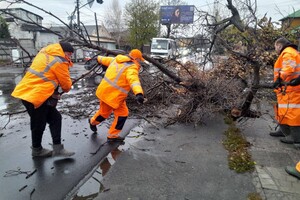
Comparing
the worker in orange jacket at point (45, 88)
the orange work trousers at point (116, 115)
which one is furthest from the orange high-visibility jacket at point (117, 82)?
the worker in orange jacket at point (45, 88)

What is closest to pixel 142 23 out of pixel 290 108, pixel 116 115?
pixel 116 115

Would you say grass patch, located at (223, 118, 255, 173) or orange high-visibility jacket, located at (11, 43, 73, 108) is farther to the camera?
grass patch, located at (223, 118, 255, 173)

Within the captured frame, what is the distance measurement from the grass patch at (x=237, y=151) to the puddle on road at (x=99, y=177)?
Result: 63.5 inches

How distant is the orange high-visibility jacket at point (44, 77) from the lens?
3.17 m

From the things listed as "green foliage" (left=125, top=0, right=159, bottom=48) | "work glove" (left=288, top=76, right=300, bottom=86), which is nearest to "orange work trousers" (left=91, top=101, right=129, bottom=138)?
"work glove" (left=288, top=76, right=300, bottom=86)

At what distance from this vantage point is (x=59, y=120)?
3.65m

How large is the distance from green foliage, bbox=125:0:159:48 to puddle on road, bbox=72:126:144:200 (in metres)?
26.4

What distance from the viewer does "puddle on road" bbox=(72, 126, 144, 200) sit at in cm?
272

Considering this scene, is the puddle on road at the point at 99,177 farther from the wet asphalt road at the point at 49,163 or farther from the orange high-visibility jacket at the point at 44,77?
the orange high-visibility jacket at the point at 44,77

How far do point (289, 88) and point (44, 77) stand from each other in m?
3.67

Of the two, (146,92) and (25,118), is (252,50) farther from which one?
(25,118)

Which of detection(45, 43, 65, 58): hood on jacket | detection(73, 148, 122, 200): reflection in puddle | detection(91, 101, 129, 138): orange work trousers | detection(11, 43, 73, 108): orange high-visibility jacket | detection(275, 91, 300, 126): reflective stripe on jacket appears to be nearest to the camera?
detection(73, 148, 122, 200): reflection in puddle

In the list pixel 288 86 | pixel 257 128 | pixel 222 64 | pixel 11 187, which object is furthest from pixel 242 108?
pixel 11 187

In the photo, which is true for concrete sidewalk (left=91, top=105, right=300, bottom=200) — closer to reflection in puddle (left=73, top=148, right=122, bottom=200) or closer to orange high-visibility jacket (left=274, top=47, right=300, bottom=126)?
reflection in puddle (left=73, top=148, right=122, bottom=200)
